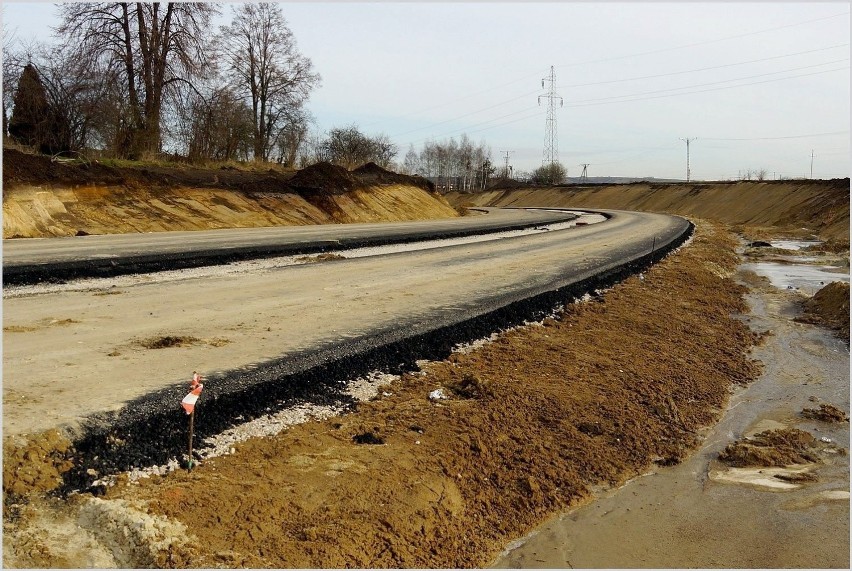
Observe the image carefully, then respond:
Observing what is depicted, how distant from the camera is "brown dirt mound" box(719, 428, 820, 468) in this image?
5.70 meters

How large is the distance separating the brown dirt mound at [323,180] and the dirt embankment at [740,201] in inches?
1021

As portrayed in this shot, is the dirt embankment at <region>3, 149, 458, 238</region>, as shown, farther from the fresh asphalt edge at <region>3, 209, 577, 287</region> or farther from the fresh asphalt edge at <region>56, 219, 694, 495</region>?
the fresh asphalt edge at <region>56, 219, 694, 495</region>

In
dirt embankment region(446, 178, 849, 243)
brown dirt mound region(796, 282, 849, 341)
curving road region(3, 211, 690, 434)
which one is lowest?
brown dirt mound region(796, 282, 849, 341)

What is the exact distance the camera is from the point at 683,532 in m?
4.54

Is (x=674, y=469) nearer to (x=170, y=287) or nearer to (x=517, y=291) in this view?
(x=517, y=291)

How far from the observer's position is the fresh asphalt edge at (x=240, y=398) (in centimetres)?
427

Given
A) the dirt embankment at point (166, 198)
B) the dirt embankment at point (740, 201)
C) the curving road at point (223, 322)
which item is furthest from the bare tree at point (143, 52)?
the dirt embankment at point (740, 201)

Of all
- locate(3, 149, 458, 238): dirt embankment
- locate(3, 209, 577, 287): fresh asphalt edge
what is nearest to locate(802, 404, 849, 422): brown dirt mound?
locate(3, 209, 577, 287): fresh asphalt edge

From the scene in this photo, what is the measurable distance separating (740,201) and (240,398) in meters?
59.8

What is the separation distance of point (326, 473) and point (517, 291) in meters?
7.32

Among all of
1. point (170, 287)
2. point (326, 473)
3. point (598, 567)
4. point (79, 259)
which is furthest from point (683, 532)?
point (79, 259)

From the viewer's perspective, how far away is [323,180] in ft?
102

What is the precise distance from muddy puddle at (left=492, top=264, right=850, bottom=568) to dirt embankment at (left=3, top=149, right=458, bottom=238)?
1779 centimetres

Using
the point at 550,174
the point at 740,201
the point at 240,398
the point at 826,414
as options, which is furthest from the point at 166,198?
the point at 550,174
